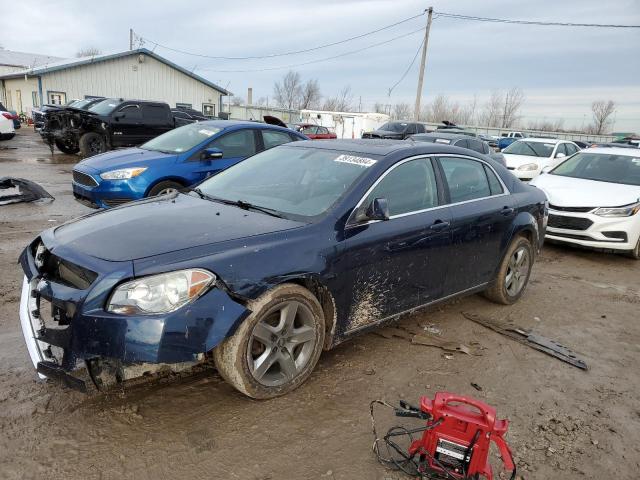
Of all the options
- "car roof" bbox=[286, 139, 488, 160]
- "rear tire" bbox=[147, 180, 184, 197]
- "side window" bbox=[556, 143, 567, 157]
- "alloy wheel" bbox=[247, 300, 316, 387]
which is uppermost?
"car roof" bbox=[286, 139, 488, 160]

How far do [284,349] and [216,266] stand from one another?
731 millimetres

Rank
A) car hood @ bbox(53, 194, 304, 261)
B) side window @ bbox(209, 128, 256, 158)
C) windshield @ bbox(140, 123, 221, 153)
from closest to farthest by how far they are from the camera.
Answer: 1. car hood @ bbox(53, 194, 304, 261)
2. windshield @ bbox(140, 123, 221, 153)
3. side window @ bbox(209, 128, 256, 158)

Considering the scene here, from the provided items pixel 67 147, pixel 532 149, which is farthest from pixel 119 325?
pixel 67 147

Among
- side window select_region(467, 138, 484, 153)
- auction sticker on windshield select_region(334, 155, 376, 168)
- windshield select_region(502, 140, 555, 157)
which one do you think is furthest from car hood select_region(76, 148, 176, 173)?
windshield select_region(502, 140, 555, 157)

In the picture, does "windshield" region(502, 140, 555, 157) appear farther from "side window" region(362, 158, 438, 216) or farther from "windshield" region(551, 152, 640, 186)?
"side window" region(362, 158, 438, 216)

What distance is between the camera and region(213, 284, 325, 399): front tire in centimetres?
277

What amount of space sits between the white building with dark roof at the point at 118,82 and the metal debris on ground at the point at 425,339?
3089cm

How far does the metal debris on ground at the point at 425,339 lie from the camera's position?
3918 mm

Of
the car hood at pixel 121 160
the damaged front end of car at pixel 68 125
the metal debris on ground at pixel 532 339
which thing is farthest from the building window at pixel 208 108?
the metal debris on ground at pixel 532 339

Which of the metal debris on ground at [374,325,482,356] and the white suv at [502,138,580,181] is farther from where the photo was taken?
the white suv at [502,138,580,181]

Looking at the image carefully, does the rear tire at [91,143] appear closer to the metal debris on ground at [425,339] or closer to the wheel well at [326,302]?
the metal debris on ground at [425,339]

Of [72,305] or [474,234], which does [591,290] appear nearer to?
[474,234]

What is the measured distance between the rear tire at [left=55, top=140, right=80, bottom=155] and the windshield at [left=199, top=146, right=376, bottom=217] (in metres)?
13.7

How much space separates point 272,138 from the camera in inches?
316
